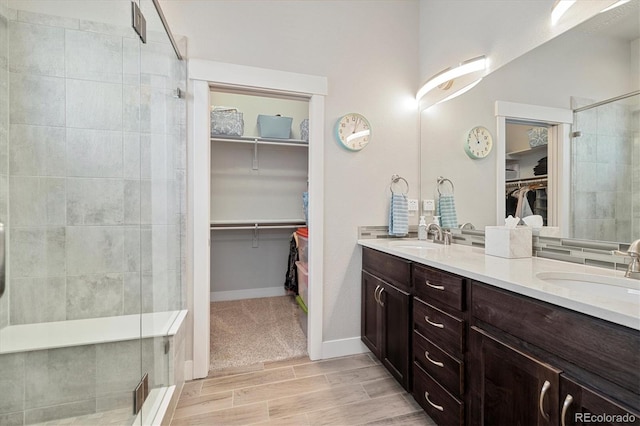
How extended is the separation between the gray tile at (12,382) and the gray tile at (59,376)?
0.07 feet

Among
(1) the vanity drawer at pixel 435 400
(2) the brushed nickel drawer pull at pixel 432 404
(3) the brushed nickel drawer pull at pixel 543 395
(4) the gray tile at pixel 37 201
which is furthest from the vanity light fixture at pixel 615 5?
(4) the gray tile at pixel 37 201

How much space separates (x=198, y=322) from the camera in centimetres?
187

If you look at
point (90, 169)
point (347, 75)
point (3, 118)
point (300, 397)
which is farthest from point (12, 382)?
point (347, 75)

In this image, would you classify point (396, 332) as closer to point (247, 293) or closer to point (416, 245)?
point (416, 245)

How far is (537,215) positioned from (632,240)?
398 millimetres

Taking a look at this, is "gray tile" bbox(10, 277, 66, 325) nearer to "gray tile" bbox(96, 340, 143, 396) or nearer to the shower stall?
the shower stall

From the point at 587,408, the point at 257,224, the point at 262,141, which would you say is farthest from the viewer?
the point at 257,224

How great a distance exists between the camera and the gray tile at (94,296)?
64.9 inches

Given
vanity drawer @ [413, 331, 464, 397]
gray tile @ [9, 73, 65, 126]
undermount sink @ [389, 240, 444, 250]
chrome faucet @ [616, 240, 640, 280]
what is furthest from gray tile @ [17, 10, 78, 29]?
chrome faucet @ [616, 240, 640, 280]

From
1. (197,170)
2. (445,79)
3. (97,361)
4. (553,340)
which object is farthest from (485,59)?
(97,361)

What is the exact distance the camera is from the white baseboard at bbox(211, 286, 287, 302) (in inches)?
132

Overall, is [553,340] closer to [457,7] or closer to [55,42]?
[457,7]

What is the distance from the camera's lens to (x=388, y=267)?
5.89ft

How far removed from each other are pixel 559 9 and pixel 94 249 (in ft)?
9.45
